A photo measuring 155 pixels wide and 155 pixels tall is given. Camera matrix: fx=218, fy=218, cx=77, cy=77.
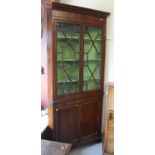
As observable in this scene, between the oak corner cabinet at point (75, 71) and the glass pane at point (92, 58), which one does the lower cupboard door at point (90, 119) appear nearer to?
the oak corner cabinet at point (75, 71)

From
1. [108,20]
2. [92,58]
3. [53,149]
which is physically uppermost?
[108,20]

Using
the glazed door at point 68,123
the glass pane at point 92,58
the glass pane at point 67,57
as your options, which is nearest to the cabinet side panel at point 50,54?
the glass pane at point 67,57

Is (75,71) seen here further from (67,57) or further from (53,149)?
(53,149)

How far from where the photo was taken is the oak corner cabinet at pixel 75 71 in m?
2.61

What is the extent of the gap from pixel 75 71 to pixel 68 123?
687 mm

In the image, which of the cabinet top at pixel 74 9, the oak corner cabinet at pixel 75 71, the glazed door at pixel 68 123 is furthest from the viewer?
the glazed door at pixel 68 123

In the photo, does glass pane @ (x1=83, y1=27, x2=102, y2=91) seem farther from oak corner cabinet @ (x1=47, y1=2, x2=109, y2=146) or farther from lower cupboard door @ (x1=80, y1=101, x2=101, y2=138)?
lower cupboard door @ (x1=80, y1=101, x2=101, y2=138)

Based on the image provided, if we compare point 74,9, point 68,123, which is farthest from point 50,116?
point 74,9

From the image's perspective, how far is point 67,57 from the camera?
2.78 m

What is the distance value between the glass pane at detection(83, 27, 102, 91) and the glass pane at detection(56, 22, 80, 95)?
163mm

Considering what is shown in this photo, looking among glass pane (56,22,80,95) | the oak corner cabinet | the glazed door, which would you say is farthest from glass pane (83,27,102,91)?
the glazed door

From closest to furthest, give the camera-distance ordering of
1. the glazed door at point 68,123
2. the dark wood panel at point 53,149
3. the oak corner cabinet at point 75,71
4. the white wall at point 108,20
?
the dark wood panel at point 53,149 → the oak corner cabinet at point 75,71 → the glazed door at point 68,123 → the white wall at point 108,20
